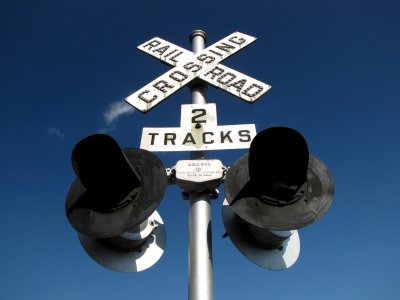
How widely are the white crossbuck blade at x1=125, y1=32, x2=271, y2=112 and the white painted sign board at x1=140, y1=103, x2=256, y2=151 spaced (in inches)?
13.3

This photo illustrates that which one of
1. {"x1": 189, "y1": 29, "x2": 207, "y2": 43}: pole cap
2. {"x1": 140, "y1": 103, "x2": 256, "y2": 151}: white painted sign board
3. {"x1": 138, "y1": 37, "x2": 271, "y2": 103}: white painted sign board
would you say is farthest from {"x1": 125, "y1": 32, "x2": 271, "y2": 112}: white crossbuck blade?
{"x1": 140, "y1": 103, "x2": 256, "y2": 151}: white painted sign board

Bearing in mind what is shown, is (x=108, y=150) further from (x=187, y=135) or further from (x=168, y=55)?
(x=168, y=55)

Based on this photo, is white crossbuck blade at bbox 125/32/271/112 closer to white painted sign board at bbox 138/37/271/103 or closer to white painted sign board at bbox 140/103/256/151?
white painted sign board at bbox 138/37/271/103

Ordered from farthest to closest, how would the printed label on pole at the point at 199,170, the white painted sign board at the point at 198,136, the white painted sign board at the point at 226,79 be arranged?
the white painted sign board at the point at 226,79 < the white painted sign board at the point at 198,136 < the printed label on pole at the point at 199,170

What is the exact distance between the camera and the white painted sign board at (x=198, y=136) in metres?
2.93

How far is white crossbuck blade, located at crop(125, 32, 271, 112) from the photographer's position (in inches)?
130

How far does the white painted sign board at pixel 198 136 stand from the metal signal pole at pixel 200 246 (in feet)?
0.32

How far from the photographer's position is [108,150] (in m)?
2.29

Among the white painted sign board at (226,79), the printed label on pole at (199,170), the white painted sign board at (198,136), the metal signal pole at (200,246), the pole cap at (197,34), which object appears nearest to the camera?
the metal signal pole at (200,246)

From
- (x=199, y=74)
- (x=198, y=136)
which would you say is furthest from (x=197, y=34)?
(x=198, y=136)

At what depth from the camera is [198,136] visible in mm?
3049

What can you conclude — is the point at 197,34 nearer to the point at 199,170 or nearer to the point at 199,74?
the point at 199,74

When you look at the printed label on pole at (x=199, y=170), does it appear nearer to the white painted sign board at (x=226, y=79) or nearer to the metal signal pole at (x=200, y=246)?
the metal signal pole at (x=200, y=246)

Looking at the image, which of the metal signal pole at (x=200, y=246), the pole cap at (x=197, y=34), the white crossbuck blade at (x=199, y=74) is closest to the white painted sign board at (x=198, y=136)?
the metal signal pole at (x=200, y=246)
